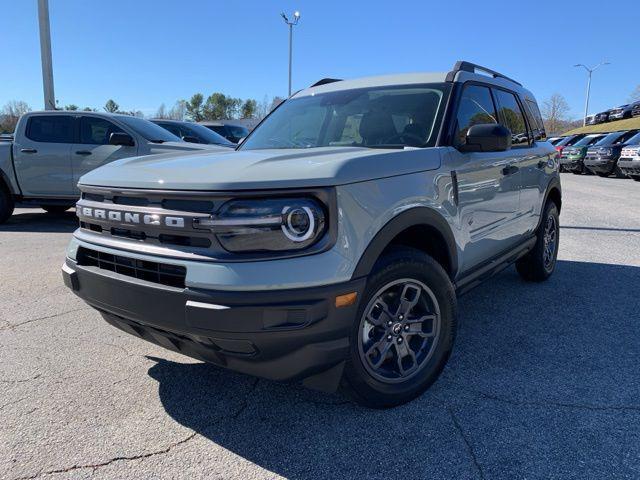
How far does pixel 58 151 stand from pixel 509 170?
750cm

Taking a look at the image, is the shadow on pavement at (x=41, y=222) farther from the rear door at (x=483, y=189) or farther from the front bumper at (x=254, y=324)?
the rear door at (x=483, y=189)

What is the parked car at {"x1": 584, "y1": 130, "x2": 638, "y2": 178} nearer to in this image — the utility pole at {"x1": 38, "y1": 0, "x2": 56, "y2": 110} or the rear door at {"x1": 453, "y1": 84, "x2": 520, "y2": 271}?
the rear door at {"x1": 453, "y1": 84, "x2": 520, "y2": 271}

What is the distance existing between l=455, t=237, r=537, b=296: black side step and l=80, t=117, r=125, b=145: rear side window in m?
6.98

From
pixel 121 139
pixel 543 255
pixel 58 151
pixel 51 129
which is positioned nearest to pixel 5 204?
pixel 58 151

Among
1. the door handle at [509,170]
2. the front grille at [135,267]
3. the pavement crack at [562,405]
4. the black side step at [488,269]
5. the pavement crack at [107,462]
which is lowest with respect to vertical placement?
the pavement crack at [107,462]

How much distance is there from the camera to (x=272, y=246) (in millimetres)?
2129

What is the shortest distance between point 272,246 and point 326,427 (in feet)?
3.47

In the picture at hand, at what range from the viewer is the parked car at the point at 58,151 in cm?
833

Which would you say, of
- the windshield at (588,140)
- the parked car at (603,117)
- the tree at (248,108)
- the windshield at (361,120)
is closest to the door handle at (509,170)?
the windshield at (361,120)

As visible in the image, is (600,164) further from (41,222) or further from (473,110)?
(41,222)

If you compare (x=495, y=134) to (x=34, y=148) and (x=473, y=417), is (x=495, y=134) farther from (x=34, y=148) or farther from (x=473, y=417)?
(x=34, y=148)

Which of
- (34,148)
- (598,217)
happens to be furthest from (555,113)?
(34,148)

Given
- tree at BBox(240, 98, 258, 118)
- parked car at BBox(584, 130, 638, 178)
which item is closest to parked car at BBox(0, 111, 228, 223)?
parked car at BBox(584, 130, 638, 178)

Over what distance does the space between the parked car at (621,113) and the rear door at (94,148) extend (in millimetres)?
48101
